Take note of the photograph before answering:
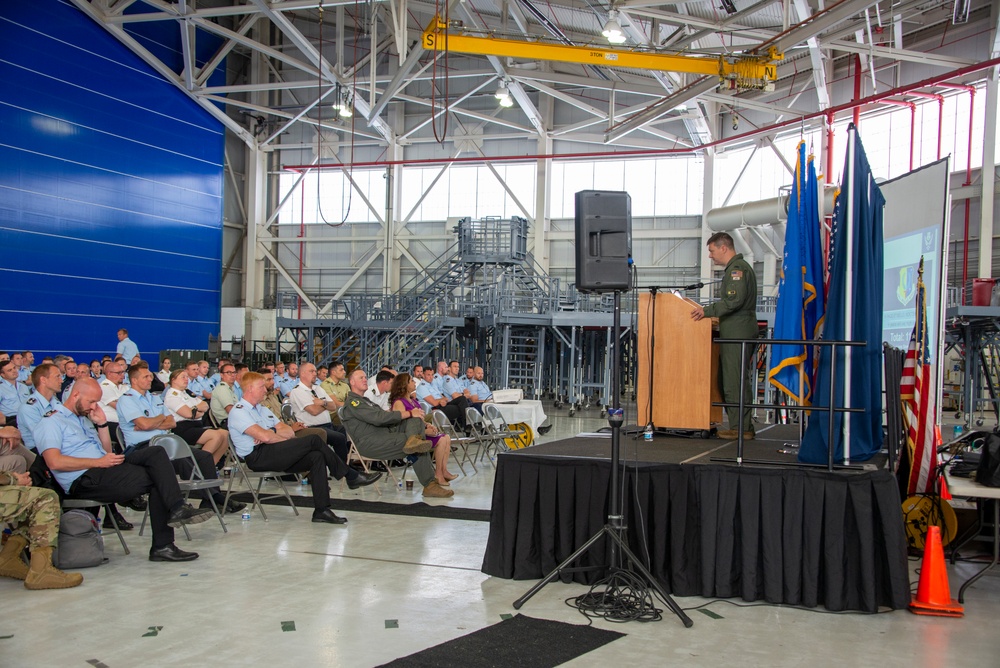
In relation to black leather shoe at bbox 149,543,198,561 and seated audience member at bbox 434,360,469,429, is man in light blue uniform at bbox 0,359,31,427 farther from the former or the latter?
seated audience member at bbox 434,360,469,429

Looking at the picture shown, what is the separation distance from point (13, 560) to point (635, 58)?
16629mm

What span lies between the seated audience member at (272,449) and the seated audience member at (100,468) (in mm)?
1347

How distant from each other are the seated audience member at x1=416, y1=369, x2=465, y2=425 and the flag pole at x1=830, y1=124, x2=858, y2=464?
25.7ft

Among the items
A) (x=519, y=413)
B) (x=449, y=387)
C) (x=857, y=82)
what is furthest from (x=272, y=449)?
(x=857, y=82)

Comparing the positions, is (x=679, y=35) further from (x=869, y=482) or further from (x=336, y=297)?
(x=869, y=482)

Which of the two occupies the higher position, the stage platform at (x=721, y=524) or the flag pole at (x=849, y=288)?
the flag pole at (x=849, y=288)

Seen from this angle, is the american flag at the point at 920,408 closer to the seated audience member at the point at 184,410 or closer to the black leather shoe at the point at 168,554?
the black leather shoe at the point at 168,554

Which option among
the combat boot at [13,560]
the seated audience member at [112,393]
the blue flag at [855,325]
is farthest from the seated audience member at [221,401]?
the blue flag at [855,325]

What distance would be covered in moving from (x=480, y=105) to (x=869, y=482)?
26.9 metres

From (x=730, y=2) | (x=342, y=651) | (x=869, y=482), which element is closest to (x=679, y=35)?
(x=730, y=2)

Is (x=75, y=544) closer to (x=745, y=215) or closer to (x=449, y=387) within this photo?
(x=449, y=387)

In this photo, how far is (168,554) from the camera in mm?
5797

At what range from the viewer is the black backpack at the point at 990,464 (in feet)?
16.6

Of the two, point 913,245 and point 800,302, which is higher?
point 913,245
